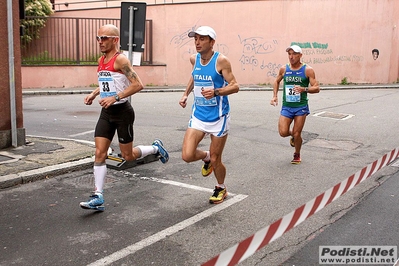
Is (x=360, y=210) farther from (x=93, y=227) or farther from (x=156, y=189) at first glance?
(x=93, y=227)

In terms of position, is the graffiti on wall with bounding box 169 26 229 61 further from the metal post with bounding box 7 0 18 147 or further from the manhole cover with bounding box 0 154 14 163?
the manhole cover with bounding box 0 154 14 163

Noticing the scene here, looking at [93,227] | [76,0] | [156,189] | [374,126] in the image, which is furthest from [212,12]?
[93,227]

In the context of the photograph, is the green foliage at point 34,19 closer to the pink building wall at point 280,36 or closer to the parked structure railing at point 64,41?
the parked structure railing at point 64,41

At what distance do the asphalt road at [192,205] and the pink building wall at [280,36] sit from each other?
469 inches

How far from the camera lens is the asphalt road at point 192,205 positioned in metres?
4.38

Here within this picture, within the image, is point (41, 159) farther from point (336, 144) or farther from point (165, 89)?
point (165, 89)

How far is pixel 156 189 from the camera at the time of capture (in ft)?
20.7

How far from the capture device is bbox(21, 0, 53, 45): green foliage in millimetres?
20987

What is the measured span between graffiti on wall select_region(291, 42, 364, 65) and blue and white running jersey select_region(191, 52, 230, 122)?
57.0 ft

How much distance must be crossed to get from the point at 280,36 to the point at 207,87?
17.4 m

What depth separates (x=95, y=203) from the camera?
5320mm

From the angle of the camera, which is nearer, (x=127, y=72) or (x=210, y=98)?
(x=210, y=98)

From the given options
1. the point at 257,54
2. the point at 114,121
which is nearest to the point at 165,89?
the point at 257,54

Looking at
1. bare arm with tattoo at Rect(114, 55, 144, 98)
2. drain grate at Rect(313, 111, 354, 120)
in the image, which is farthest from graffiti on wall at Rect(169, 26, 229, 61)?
bare arm with tattoo at Rect(114, 55, 144, 98)
